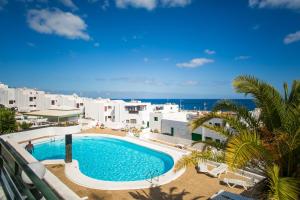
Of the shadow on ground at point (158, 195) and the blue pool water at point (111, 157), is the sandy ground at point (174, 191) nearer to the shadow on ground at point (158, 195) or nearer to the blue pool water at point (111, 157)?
the shadow on ground at point (158, 195)

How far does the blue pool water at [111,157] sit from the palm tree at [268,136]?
31.8 ft

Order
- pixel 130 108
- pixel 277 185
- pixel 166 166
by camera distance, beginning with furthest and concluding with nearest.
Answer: pixel 130 108 → pixel 166 166 → pixel 277 185

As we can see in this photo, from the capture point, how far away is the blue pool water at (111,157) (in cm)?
1718

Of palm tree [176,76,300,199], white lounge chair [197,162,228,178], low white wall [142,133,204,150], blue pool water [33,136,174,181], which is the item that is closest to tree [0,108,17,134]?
blue pool water [33,136,174,181]

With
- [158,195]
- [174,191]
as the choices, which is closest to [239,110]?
[158,195]

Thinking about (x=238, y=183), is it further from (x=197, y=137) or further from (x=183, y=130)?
(x=183, y=130)

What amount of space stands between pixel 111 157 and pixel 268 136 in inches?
685

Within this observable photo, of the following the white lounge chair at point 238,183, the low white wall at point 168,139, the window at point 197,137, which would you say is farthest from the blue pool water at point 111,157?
the window at point 197,137

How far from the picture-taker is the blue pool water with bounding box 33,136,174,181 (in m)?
17.2

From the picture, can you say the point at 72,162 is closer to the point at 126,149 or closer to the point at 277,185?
the point at 126,149

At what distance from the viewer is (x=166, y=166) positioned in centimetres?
1862

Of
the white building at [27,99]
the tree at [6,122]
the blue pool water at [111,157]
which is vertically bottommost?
A: the blue pool water at [111,157]

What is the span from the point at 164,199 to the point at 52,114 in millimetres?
21363

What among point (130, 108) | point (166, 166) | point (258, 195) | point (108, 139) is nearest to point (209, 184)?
point (166, 166)
